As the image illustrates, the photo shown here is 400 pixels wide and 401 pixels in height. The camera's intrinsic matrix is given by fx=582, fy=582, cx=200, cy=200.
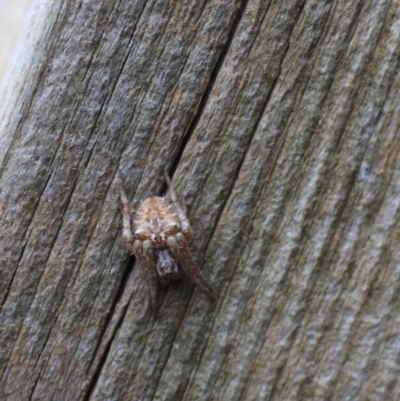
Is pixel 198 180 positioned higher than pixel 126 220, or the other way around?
pixel 198 180

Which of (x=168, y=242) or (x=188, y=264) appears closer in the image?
(x=188, y=264)

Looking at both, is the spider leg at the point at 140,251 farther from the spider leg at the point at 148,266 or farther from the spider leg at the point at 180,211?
the spider leg at the point at 180,211

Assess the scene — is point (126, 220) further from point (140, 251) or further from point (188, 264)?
point (188, 264)

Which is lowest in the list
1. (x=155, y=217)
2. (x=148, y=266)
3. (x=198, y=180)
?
(x=148, y=266)

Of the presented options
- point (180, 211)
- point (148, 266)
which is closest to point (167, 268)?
point (148, 266)

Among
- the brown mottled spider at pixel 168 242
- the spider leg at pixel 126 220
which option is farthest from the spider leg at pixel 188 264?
the spider leg at pixel 126 220

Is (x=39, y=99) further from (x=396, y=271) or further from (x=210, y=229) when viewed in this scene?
(x=396, y=271)

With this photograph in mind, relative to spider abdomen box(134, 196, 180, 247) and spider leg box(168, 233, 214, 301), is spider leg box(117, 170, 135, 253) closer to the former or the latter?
spider abdomen box(134, 196, 180, 247)
